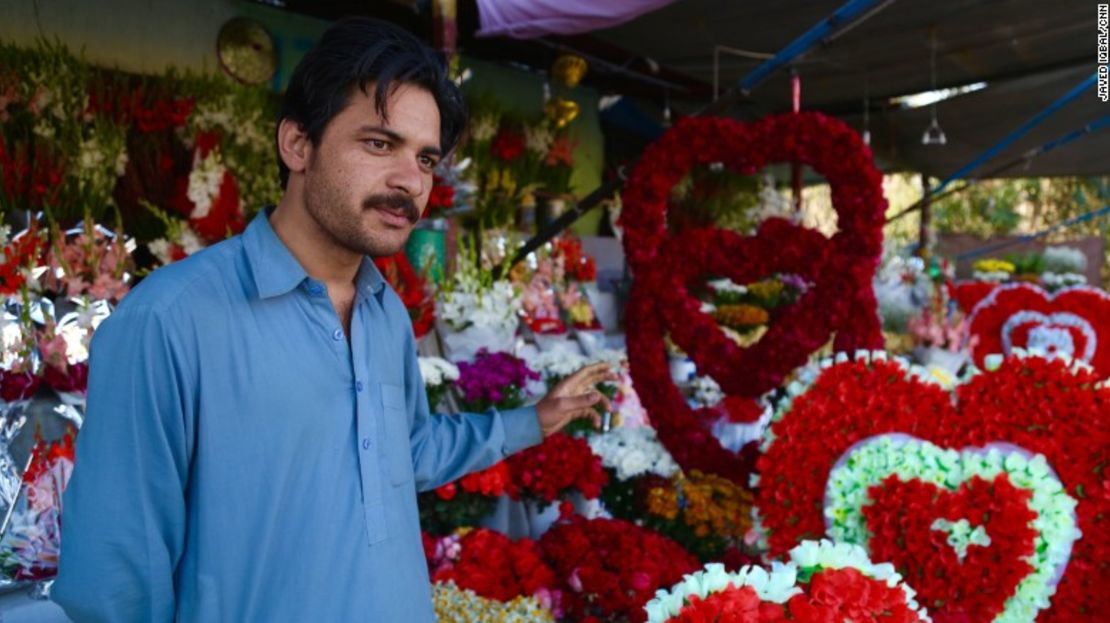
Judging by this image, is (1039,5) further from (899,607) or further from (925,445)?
(899,607)

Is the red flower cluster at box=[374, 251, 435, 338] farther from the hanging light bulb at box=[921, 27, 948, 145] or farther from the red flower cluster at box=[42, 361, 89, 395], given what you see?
the hanging light bulb at box=[921, 27, 948, 145]

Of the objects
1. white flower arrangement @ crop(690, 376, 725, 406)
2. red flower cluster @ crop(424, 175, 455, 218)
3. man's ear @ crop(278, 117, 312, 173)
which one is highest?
red flower cluster @ crop(424, 175, 455, 218)

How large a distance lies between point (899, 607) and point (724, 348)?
6.30 feet

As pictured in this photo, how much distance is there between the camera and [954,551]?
209 centimetres

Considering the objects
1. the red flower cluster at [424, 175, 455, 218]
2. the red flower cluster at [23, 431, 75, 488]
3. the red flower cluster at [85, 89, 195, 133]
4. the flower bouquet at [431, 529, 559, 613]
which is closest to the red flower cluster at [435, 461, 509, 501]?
the flower bouquet at [431, 529, 559, 613]

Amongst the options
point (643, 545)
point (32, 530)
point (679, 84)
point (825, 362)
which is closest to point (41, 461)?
point (32, 530)

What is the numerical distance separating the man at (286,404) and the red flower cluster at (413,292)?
94.3 inches

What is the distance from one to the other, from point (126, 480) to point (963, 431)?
6.69 feet

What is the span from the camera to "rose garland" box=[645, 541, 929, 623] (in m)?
1.41

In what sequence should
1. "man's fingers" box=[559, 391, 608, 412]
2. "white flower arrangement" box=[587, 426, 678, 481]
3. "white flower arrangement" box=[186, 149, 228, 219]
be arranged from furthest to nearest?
1. "white flower arrangement" box=[186, 149, 228, 219]
2. "white flower arrangement" box=[587, 426, 678, 481]
3. "man's fingers" box=[559, 391, 608, 412]

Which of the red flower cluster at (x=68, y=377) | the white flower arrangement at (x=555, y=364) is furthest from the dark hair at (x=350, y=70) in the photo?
the white flower arrangement at (x=555, y=364)

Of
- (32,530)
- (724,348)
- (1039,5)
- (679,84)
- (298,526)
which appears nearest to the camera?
(298,526)

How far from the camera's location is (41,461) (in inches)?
84.2

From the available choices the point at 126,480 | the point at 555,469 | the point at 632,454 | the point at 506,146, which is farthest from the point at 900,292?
the point at 126,480
